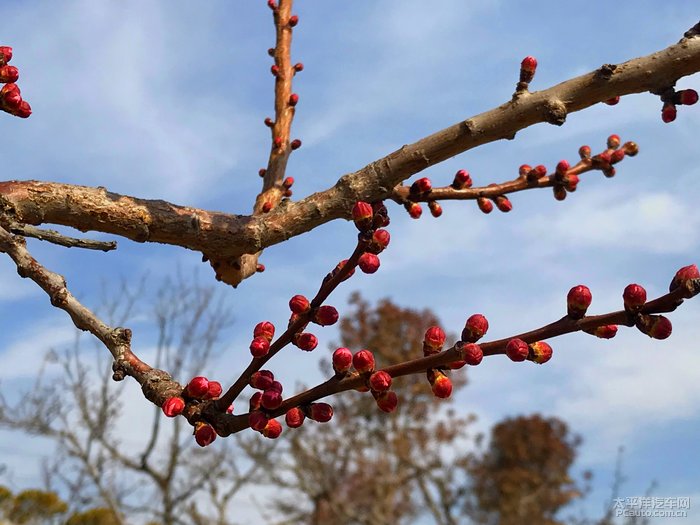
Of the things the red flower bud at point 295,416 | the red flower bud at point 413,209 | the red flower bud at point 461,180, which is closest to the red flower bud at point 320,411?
the red flower bud at point 295,416

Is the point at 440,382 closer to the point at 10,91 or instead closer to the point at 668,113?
the point at 668,113

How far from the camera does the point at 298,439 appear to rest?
18000mm

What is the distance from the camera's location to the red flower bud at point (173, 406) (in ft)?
3.91

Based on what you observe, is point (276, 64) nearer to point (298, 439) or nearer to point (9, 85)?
point (9, 85)

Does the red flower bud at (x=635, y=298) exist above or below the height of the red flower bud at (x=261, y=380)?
above

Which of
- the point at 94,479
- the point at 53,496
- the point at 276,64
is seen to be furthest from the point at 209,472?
the point at 276,64

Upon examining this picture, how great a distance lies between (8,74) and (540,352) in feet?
4.33

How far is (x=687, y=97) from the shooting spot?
1.66 meters

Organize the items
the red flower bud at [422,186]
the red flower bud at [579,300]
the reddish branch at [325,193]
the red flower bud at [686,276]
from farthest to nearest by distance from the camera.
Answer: the red flower bud at [422,186] < the reddish branch at [325,193] < the red flower bud at [579,300] < the red flower bud at [686,276]

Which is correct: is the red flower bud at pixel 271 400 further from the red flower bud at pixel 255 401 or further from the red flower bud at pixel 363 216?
the red flower bud at pixel 363 216

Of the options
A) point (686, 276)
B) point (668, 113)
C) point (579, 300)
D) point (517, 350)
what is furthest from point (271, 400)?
point (668, 113)

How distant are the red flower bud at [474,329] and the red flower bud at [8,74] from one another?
3.96ft

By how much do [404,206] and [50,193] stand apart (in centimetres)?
107

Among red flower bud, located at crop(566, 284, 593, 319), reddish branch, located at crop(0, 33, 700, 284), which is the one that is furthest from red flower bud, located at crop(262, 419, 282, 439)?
reddish branch, located at crop(0, 33, 700, 284)
